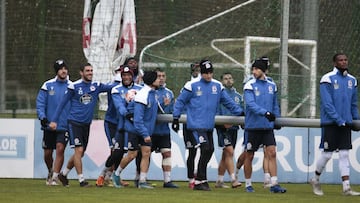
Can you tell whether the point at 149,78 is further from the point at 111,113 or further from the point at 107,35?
the point at 107,35

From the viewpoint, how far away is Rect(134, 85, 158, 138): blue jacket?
19.5m

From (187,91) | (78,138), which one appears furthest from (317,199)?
(78,138)

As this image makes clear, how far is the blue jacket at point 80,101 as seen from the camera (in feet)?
67.3

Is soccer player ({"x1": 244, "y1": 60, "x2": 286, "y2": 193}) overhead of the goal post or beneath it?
beneath

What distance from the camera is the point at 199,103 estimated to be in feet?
63.6

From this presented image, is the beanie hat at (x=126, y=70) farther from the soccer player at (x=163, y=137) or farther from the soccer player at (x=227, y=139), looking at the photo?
the soccer player at (x=227, y=139)

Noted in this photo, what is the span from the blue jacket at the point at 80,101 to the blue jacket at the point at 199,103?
1914 mm

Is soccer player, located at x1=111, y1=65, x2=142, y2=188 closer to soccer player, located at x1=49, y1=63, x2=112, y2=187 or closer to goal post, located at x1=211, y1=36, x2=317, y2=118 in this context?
soccer player, located at x1=49, y1=63, x2=112, y2=187

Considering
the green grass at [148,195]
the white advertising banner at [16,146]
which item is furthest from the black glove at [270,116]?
the white advertising banner at [16,146]

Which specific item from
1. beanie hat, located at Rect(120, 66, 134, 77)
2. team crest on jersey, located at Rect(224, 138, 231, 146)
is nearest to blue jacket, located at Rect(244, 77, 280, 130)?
team crest on jersey, located at Rect(224, 138, 231, 146)

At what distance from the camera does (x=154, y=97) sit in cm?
1991

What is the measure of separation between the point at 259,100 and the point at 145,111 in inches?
79.1

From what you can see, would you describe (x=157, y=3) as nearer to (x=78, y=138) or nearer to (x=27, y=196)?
(x=78, y=138)

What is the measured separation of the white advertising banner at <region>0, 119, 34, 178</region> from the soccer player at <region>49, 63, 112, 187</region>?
9.41 ft
